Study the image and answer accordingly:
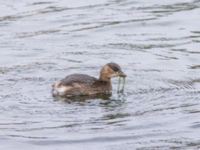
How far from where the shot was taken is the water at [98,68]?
13.2 meters

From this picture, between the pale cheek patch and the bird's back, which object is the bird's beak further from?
the pale cheek patch

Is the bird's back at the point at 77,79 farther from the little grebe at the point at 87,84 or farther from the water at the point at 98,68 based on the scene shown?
the water at the point at 98,68

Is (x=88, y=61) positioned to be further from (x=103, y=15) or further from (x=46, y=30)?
(x=103, y=15)

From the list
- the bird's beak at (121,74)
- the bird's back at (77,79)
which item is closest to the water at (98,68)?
the bird's beak at (121,74)

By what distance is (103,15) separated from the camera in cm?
2267

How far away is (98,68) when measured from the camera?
17.8 meters

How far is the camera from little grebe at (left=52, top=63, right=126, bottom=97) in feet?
52.5

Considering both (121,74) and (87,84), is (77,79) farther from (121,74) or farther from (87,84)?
(121,74)

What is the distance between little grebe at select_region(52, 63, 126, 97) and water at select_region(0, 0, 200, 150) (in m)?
0.34

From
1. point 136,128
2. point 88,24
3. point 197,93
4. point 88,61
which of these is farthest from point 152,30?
point 136,128

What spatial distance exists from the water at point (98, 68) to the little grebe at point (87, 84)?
1.12ft

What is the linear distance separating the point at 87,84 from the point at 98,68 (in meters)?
1.55

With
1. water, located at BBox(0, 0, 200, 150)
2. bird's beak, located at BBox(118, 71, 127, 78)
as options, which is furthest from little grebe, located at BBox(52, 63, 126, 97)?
water, located at BBox(0, 0, 200, 150)

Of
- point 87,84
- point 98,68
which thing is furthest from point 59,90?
point 98,68
